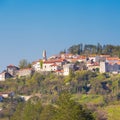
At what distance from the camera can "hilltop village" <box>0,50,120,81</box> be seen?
8150 cm

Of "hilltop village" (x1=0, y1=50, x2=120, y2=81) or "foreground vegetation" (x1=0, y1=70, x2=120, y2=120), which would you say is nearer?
"foreground vegetation" (x1=0, y1=70, x2=120, y2=120)

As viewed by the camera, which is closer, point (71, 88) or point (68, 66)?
point (71, 88)

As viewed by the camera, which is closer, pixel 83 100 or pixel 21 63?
pixel 83 100

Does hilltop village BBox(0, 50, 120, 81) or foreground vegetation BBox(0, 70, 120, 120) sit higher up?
hilltop village BBox(0, 50, 120, 81)

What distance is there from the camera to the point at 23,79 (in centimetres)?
8231

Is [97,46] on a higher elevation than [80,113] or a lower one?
higher

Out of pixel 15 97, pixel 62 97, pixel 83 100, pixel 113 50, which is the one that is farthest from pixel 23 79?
pixel 62 97

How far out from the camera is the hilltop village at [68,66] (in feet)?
267

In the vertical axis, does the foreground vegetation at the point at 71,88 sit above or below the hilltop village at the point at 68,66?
below

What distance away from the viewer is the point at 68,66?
81.3 metres

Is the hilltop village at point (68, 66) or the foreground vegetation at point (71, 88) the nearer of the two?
the foreground vegetation at point (71, 88)

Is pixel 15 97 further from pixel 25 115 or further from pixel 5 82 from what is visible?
pixel 25 115

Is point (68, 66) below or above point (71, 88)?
above

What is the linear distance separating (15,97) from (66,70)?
Result: 40.0 feet
